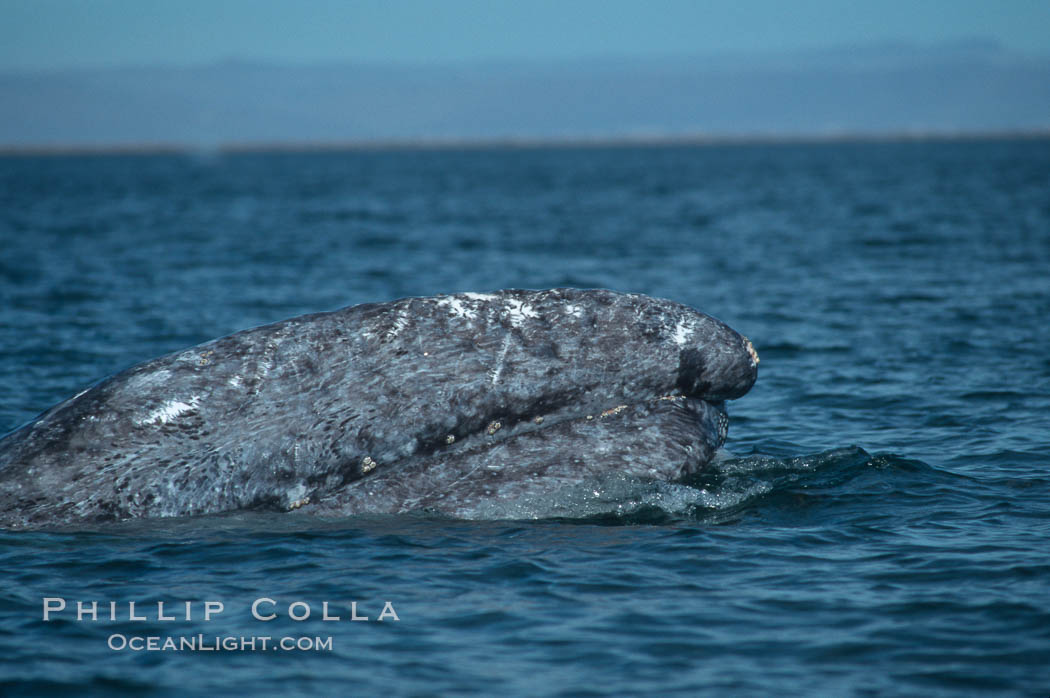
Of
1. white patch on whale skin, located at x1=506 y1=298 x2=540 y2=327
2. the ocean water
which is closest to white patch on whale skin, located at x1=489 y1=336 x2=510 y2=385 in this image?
white patch on whale skin, located at x1=506 y1=298 x2=540 y2=327

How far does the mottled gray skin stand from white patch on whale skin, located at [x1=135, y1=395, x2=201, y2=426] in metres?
0.01

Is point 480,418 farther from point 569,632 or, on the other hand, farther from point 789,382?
point 789,382

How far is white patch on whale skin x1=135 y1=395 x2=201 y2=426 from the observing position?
9102mm

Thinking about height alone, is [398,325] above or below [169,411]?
above

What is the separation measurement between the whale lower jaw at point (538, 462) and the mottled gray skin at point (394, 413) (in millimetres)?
12

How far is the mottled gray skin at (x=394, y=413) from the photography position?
905 cm

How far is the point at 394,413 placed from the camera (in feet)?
30.8

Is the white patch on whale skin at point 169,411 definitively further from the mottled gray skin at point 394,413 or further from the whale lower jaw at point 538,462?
the whale lower jaw at point 538,462

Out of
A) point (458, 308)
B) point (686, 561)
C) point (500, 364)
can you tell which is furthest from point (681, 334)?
point (686, 561)

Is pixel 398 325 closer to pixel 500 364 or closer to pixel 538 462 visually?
pixel 500 364

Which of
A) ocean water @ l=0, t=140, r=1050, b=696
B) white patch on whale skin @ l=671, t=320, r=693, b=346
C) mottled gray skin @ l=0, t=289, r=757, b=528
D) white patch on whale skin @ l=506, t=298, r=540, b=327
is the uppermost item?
white patch on whale skin @ l=506, t=298, r=540, b=327

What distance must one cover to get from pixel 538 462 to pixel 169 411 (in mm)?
3042

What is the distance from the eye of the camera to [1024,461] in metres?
10.7

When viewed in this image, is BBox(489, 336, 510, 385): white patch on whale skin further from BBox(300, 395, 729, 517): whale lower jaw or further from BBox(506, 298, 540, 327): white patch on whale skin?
BBox(300, 395, 729, 517): whale lower jaw
